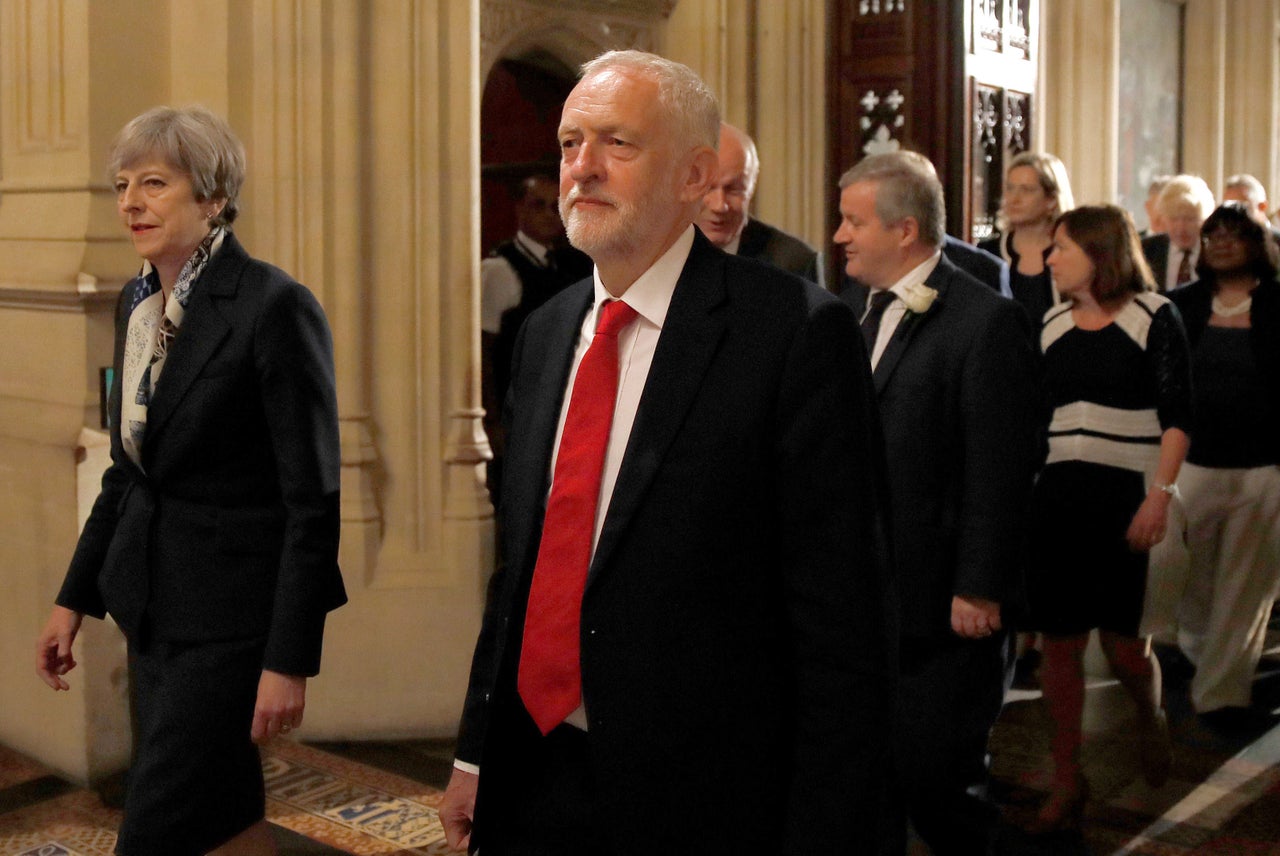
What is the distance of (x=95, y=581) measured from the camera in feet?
9.20

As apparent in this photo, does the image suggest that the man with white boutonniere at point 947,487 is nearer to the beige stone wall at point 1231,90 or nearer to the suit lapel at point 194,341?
the suit lapel at point 194,341

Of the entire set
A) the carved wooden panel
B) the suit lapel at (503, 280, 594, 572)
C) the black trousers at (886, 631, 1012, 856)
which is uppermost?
the carved wooden panel

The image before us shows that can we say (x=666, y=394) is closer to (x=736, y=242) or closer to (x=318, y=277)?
(x=736, y=242)

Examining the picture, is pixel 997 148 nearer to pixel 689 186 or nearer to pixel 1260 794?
pixel 1260 794

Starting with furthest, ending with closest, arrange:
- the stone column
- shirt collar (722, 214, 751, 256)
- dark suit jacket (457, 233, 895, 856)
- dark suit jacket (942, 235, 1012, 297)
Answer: dark suit jacket (942, 235, 1012, 297) < the stone column < shirt collar (722, 214, 751, 256) < dark suit jacket (457, 233, 895, 856)

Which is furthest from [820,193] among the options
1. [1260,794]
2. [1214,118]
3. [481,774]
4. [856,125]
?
[1214,118]

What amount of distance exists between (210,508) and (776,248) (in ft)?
6.94

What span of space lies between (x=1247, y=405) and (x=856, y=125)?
213 cm

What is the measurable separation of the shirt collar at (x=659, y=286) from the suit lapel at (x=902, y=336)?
1423 millimetres

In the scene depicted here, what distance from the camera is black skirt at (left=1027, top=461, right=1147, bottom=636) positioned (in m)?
4.26

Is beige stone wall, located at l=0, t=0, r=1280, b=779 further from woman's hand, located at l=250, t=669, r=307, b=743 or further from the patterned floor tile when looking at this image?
woman's hand, located at l=250, t=669, r=307, b=743

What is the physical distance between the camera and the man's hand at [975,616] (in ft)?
10.5

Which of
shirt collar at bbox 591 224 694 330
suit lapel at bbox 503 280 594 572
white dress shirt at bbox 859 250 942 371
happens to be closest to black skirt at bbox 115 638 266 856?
suit lapel at bbox 503 280 594 572

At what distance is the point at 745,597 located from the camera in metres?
1.83
